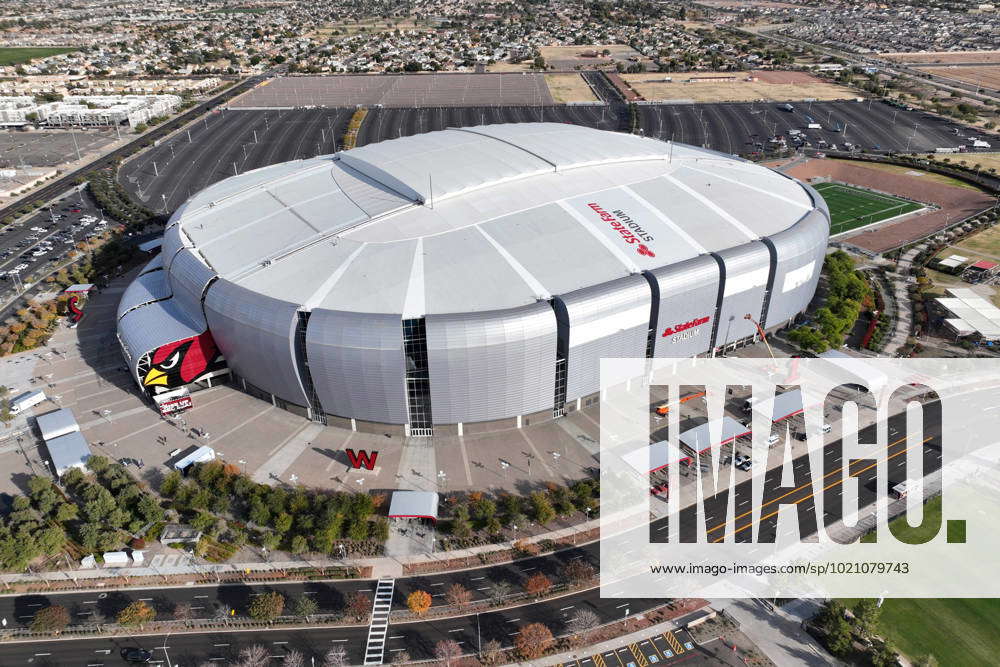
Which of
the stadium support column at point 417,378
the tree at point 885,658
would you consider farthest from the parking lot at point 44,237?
the tree at point 885,658

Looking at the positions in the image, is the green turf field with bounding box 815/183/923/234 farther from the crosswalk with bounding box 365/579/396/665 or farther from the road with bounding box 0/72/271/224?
the road with bounding box 0/72/271/224

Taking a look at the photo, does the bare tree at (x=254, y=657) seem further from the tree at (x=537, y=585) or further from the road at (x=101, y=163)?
the road at (x=101, y=163)

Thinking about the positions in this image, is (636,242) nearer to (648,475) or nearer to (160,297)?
(648,475)

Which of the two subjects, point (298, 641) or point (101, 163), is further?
point (101, 163)

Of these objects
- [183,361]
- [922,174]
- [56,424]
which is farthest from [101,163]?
[922,174]

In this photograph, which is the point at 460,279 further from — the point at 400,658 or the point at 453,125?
the point at 453,125

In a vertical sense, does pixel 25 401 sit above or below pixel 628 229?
below
